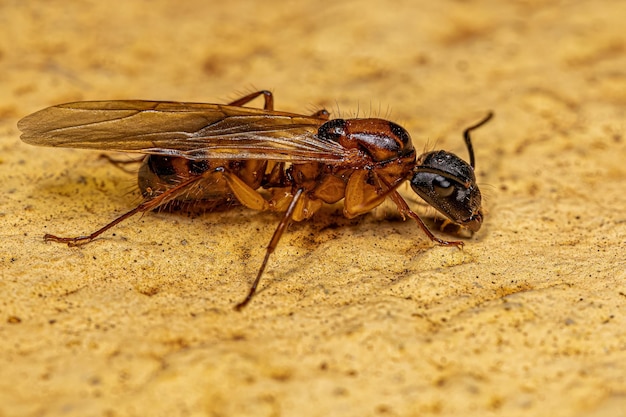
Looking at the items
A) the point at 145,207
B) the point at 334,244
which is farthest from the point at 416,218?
the point at 145,207

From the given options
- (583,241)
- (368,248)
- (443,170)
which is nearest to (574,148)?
(583,241)

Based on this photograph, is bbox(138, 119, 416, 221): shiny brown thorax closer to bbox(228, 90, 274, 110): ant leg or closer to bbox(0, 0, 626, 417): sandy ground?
bbox(0, 0, 626, 417): sandy ground

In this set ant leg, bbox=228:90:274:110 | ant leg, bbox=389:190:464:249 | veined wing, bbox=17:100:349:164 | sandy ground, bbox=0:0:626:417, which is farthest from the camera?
ant leg, bbox=228:90:274:110

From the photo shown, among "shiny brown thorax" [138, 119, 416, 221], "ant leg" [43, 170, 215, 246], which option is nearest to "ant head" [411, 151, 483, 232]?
"shiny brown thorax" [138, 119, 416, 221]

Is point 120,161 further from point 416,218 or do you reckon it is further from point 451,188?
point 451,188

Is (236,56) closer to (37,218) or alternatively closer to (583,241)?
(37,218)

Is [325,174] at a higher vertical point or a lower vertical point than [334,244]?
higher

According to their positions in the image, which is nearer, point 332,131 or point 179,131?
point 179,131

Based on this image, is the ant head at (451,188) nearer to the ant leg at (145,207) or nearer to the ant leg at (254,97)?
the ant leg at (254,97)
